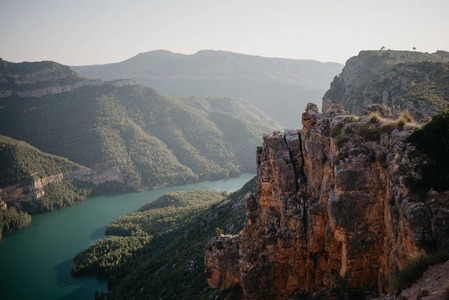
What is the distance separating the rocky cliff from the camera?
29.4 meters

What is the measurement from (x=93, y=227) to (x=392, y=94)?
7683cm

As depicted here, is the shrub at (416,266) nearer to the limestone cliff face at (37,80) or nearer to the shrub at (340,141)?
the shrub at (340,141)

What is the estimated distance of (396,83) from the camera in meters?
39.2

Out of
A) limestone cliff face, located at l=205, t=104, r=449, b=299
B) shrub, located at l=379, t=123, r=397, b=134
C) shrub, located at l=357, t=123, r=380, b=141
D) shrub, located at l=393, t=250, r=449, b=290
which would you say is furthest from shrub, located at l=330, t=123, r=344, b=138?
shrub, located at l=393, t=250, r=449, b=290

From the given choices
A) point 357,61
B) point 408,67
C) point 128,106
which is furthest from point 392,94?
point 128,106

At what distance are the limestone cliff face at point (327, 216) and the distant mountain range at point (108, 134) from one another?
10336 cm

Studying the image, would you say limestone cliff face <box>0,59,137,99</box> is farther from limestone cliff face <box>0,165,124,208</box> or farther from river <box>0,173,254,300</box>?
river <box>0,173,254,300</box>

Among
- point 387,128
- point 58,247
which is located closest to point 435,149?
point 387,128

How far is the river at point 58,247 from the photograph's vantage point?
5027cm

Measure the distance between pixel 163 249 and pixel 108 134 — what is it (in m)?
102

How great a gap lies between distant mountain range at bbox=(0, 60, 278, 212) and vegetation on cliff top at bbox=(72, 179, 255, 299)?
46.0 meters

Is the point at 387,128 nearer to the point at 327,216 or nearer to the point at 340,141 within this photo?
the point at 340,141

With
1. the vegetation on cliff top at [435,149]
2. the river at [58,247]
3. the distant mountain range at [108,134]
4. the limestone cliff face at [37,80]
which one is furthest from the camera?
the limestone cliff face at [37,80]

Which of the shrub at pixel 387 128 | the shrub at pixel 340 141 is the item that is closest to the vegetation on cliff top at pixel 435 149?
the shrub at pixel 387 128
